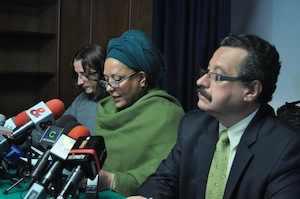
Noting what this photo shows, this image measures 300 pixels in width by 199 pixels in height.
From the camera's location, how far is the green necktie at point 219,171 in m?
1.47

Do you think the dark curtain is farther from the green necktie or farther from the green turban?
the green necktie

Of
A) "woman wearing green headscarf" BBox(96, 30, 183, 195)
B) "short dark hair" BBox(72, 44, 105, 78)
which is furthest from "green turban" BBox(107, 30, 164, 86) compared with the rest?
"short dark hair" BBox(72, 44, 105, 78)

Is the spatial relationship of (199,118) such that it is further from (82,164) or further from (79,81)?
(79,81)

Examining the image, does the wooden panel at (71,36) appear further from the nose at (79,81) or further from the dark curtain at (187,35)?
the nose at (79,81)

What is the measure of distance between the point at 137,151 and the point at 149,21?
5.64ft

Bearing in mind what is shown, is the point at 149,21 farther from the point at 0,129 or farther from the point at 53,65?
the point at 0,129

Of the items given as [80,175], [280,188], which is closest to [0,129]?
[80,175]

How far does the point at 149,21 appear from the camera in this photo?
11.3ft

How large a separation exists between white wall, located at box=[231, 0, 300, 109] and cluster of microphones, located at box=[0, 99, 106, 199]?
2006 mm

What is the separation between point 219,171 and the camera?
4.87ft

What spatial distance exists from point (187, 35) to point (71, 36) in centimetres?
83

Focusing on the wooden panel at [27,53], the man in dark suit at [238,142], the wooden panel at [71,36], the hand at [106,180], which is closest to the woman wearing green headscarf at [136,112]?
the hand at [106,180]

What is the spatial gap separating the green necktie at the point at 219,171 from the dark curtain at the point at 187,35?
77.8 inches

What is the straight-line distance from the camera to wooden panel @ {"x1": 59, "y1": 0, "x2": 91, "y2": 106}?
10.9 feet
